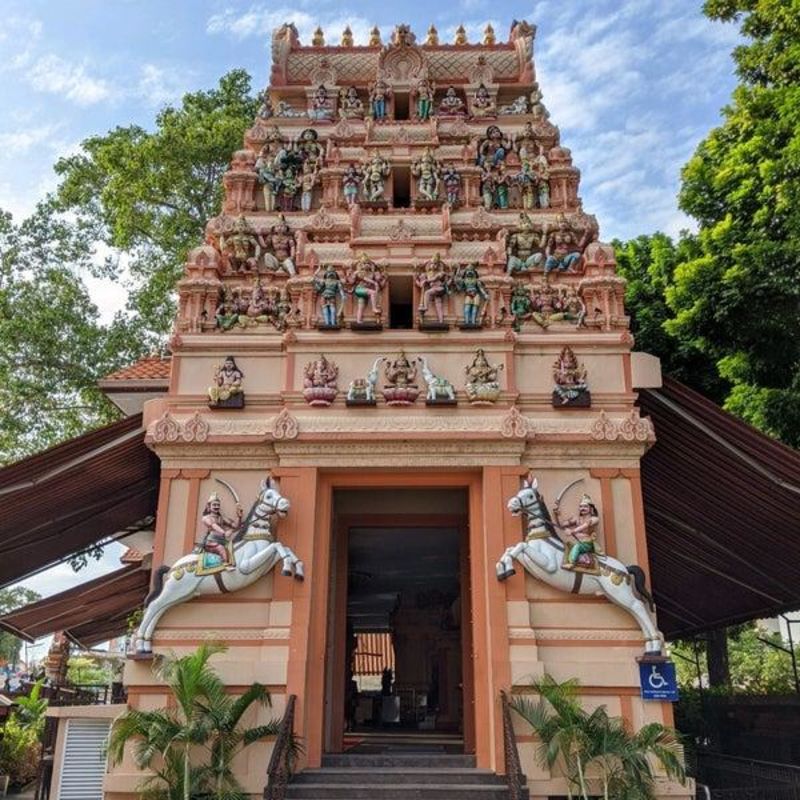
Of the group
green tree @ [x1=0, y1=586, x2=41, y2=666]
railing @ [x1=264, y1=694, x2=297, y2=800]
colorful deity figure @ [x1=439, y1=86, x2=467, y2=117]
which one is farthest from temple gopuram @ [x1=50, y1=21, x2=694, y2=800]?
green tree @ [x1=0, y1=586, x2=41, y2=666]

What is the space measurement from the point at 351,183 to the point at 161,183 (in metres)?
8.90

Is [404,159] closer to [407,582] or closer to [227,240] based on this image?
[227,240]

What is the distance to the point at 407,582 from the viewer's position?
52.8ft

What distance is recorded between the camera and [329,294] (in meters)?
9.98

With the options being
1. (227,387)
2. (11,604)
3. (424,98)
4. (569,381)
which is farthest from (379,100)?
(11,604)

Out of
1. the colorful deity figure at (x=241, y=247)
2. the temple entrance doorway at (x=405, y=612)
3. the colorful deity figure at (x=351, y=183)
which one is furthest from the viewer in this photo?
the colorful deity figure at (x=351, y=183)

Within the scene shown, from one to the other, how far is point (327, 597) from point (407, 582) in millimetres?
7280

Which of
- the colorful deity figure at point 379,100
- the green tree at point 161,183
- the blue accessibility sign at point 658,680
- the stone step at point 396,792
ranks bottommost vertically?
the stone step at point 396,792

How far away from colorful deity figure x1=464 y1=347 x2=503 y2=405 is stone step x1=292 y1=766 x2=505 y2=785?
4113 millimetres

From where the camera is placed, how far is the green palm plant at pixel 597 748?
734cm

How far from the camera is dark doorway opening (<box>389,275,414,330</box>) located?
1061 centimetres

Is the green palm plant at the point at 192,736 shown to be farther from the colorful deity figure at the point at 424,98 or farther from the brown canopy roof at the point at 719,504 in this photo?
the colorful deity figure at the point at 424,98

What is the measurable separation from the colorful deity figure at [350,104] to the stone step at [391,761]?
32.7ft

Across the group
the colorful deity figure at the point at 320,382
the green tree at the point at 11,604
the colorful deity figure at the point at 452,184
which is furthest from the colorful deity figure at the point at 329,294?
the green tree at the point at 11,604
